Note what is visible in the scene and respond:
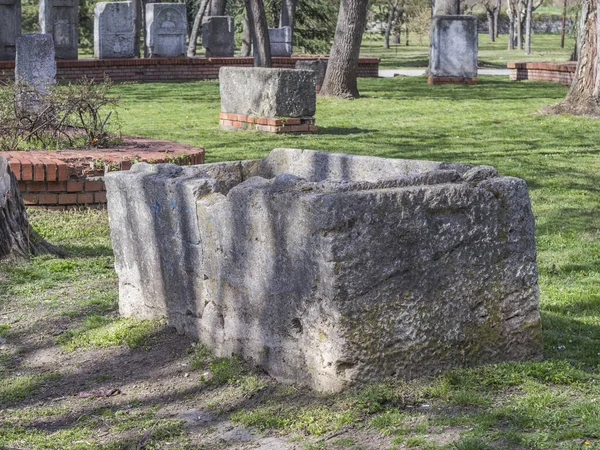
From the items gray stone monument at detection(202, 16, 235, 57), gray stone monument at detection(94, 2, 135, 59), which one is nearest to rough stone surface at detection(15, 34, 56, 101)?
gray stone monument at detection(94, 2, 135, 59)

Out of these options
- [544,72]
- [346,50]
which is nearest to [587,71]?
[346,50]

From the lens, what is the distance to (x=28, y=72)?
A: 12281 mm

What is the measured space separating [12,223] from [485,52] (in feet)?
128

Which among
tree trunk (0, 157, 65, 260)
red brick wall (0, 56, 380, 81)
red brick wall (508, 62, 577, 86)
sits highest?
red brick wall (0, 56, 380, 81)

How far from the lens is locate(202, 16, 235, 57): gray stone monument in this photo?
25234mm

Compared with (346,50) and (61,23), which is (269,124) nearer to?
(346,50)

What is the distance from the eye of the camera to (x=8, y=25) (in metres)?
20.8

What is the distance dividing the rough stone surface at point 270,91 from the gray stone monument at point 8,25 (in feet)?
30.3

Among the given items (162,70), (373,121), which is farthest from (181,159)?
(162,70)

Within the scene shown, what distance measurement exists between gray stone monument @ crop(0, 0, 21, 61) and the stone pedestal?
30.2 ft

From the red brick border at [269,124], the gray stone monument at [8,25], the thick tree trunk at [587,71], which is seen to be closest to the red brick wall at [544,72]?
the thick tree trunk at [587,71]

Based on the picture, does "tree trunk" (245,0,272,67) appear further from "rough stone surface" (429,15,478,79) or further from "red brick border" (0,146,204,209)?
"red brick border" (0,146,204,209)

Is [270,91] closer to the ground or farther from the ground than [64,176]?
farther from the ground

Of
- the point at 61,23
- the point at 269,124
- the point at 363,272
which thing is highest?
the point at 61,23
